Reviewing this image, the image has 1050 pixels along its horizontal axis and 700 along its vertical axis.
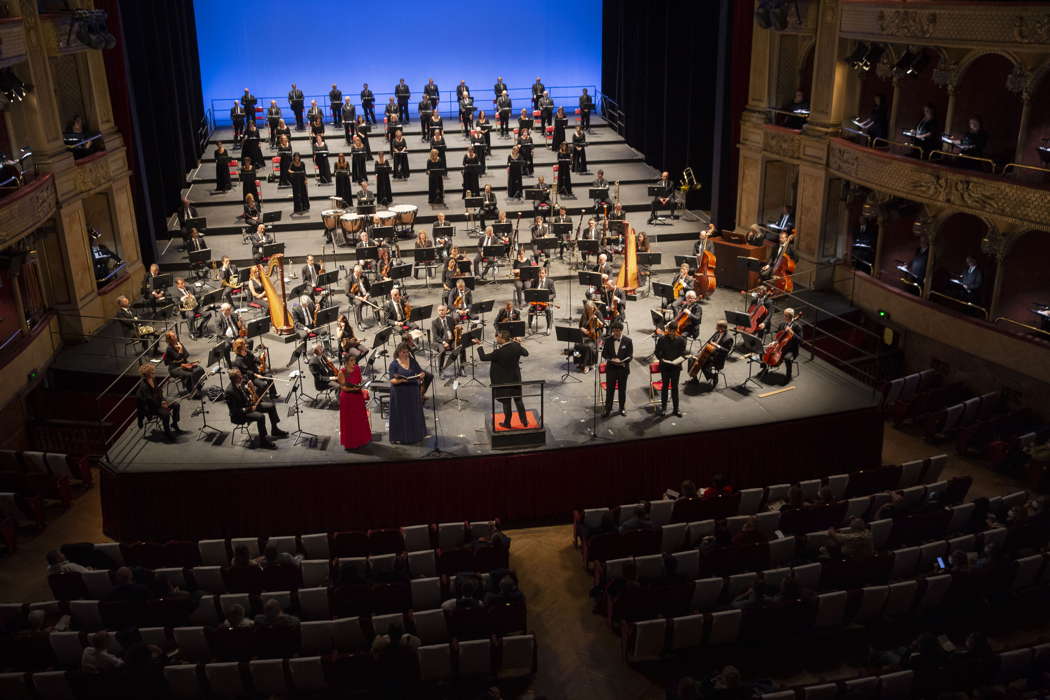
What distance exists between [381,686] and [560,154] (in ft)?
53.1

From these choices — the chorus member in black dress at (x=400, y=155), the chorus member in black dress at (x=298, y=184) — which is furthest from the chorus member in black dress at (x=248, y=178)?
the chorus member in black dress at (x=400, y=155)

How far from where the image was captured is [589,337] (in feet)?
49.1

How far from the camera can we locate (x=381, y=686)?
9.52 metres

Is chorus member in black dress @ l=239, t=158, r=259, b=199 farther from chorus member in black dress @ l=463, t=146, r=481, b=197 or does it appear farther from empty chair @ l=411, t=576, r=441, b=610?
empty chair @ l=411, t=576, r=441, b=610

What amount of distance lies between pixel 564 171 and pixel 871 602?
15.2 m

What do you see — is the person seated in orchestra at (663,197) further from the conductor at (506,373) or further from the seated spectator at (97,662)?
the seated spectator at (97,662)

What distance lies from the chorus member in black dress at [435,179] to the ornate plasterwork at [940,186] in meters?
9.06

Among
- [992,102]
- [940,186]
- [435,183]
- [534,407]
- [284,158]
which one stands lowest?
[534,407]

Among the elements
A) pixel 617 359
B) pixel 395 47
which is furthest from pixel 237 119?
pixel 617 359

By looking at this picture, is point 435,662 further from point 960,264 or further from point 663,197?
point 663,197

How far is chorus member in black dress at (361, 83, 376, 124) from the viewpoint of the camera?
90.5ft

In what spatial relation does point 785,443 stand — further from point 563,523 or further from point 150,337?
point 150,337

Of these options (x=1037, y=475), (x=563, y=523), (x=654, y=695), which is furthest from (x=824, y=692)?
(x=1037, y=475)

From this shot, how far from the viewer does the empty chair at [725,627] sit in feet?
32.2
